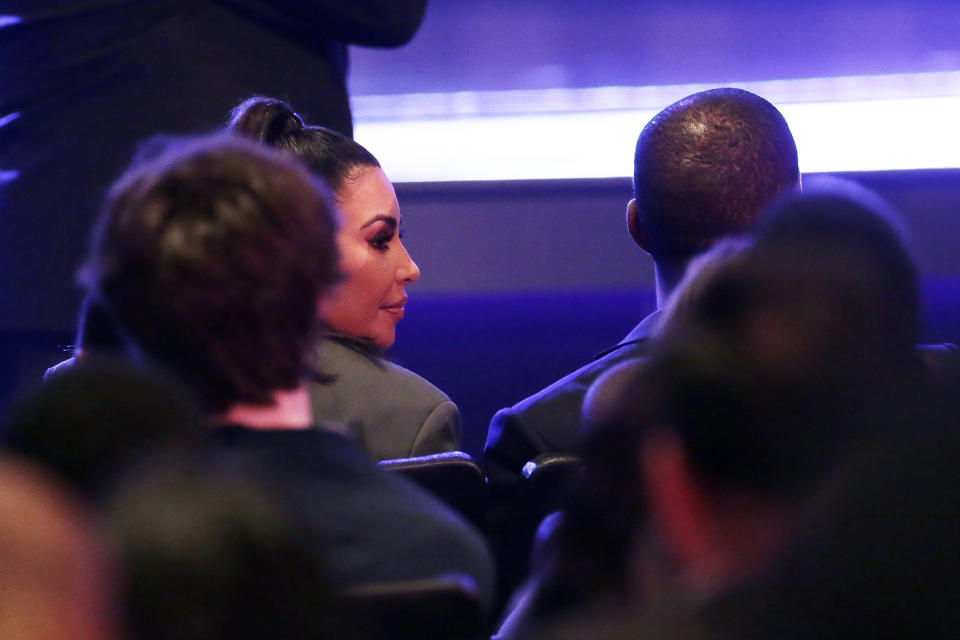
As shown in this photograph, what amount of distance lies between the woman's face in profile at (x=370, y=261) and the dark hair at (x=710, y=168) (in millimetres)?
454

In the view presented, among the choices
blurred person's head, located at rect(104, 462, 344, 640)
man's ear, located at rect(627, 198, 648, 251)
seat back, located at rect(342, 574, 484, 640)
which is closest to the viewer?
blurred person's head, located at rect(104, 462, 344, 640)

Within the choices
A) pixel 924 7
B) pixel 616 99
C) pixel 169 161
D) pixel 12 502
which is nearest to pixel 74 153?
pixel 169 161

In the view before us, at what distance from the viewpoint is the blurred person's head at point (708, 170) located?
175 cm

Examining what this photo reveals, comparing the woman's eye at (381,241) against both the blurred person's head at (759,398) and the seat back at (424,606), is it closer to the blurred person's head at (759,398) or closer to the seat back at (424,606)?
the seat back at (424,606)

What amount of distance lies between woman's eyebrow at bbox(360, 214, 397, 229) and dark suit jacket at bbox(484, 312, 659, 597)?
533 mm

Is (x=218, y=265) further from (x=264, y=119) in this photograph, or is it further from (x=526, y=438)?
(x=264, y=119)

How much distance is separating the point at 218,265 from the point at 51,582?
0.37m

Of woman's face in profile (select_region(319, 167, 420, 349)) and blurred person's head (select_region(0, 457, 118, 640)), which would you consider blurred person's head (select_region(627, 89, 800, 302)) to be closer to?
woman's face in profile (select_region(319, 167, 420, 349))

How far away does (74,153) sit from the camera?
196 cm

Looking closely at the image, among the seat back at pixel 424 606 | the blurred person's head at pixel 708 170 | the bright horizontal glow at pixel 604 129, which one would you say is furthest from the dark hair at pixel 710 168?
the seat back at pixel 424 606

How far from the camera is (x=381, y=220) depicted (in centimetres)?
200

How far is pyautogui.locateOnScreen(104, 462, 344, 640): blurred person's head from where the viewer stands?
566mm

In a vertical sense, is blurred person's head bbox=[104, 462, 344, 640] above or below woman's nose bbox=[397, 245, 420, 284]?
above

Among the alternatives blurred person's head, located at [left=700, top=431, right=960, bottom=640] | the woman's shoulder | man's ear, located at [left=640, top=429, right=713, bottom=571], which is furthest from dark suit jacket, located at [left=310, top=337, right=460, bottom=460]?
blurred person's head, located at [left=700, top=431, right=960, bottom=640]
